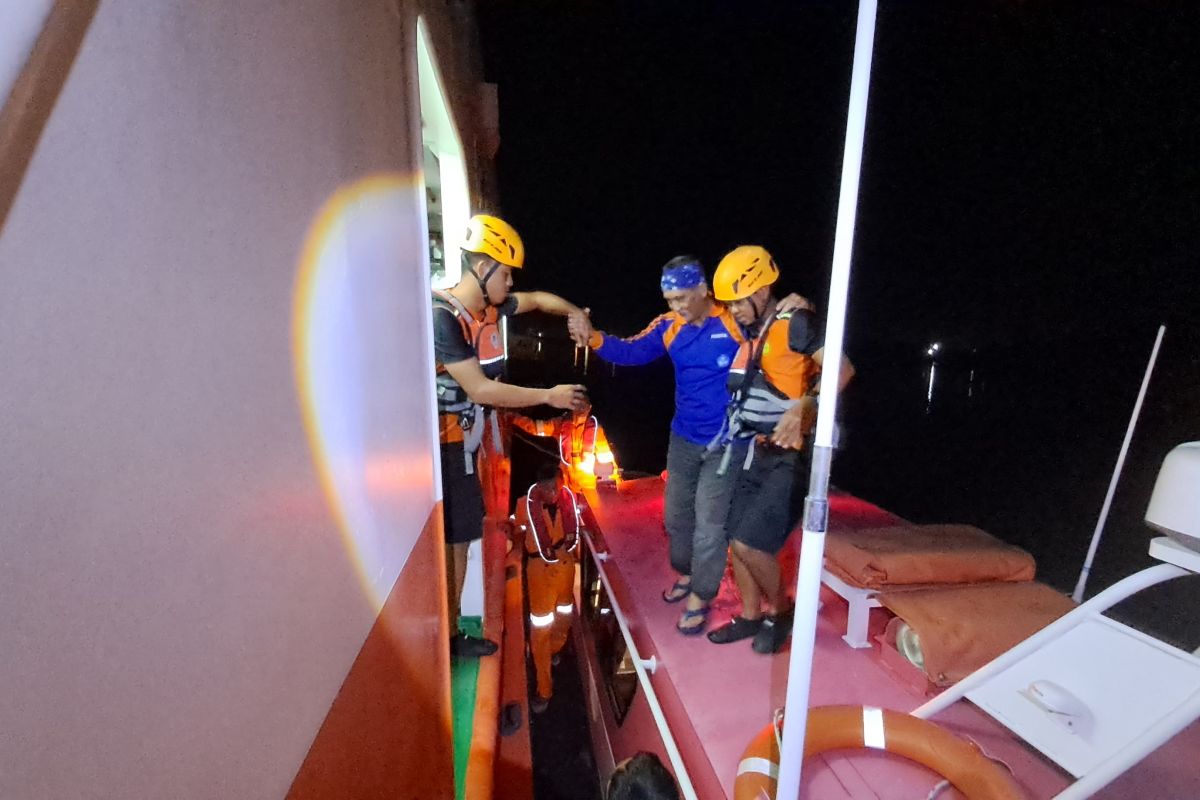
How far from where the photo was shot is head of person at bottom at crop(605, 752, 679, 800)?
73.7 inches

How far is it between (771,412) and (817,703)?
3.92 ft

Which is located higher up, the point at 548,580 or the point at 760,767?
the point at 760,767

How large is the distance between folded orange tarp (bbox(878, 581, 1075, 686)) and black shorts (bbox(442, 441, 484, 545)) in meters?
2.02

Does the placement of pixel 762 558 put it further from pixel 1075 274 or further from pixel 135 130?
pixel 1075 274

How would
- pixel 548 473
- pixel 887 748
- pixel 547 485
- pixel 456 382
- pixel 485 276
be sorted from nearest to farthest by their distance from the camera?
pixel 887 748, pixel 456 382, pixel 485 276, pixel 547 485, pixel 548 473

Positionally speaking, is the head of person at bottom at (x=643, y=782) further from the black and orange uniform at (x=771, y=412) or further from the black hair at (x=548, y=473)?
the black hair at (x=548, y=473)

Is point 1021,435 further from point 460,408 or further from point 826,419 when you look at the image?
point 826,419

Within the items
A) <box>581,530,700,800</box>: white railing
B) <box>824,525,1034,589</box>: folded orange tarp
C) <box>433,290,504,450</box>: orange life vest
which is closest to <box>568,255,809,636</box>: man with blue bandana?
<box>581,530,700,800</box>: white railing

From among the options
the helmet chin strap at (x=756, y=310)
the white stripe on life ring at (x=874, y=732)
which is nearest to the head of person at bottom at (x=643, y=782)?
the white stripe on life ring at (x=874, y=732)

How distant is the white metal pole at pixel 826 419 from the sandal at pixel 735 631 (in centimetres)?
150

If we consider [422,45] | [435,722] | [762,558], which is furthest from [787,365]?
[422,45]

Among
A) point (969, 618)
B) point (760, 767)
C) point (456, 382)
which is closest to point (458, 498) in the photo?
point (456, 382)

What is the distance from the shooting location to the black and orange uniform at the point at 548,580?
13.6 feet

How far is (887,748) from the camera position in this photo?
1724 mm
